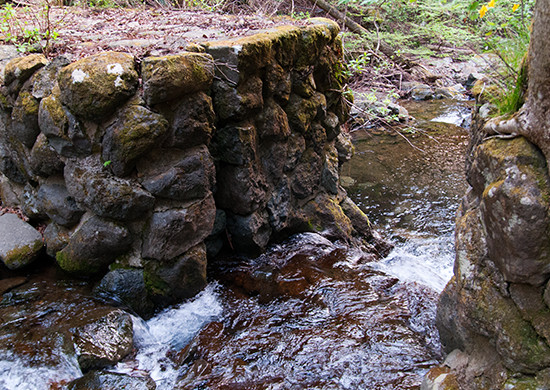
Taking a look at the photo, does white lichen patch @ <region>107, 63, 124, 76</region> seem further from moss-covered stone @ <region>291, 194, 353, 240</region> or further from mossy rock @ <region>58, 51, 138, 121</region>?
moss-covered stone @ <region>291, 194, 353, 240</region>

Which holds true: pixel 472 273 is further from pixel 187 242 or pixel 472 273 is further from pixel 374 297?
pixel 187 242

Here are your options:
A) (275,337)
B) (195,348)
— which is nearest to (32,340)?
(195,348)

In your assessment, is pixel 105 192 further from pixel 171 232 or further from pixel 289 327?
pixel 289 327

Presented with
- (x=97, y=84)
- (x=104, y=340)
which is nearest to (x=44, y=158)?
(x=97, y=84)

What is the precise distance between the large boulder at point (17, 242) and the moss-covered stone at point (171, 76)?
7.57 ft

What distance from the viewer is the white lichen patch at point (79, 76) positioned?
3.61 metres

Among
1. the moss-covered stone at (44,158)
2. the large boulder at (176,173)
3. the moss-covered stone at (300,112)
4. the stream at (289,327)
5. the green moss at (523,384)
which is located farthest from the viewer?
the moss-covered stone at (300,112)

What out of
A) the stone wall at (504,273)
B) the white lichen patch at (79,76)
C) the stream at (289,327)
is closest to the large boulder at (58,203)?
the stream at (289,327)

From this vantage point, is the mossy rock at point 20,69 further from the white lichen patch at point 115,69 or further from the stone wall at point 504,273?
the stone wall at point 504,273

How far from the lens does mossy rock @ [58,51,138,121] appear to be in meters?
3.61

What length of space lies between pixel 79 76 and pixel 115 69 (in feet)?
1.09

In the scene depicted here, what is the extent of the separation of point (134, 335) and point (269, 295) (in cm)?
154

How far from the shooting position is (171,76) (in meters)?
3.68

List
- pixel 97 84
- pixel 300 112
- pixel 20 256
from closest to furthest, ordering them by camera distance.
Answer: pixel 97 84 → pixel 20 256 → pixel 300 112
